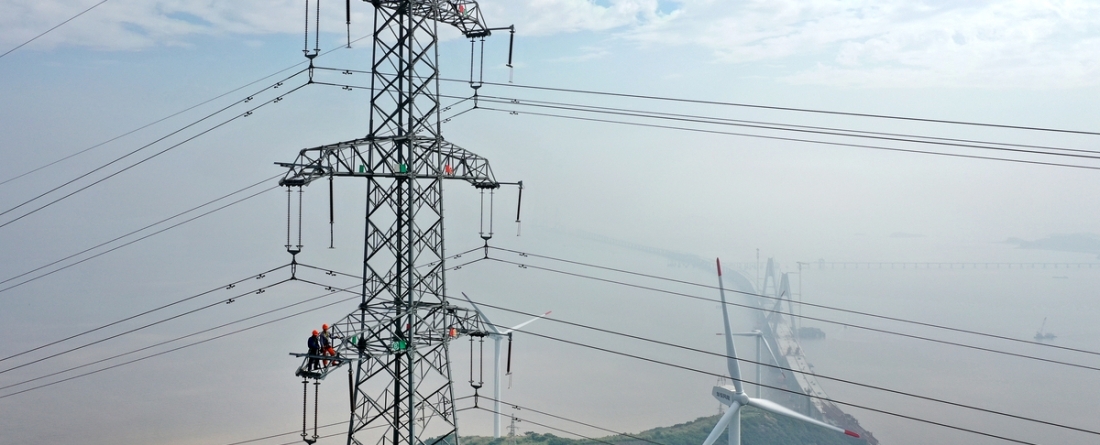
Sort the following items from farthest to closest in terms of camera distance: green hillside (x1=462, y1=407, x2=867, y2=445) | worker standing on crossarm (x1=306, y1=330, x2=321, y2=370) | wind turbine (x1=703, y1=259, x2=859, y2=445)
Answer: green hillside (x1=462, y1=407, x2=867, y2=445) → wind turbine (x1=703, y1=259, x2=859, y2=445) → worker standing on crossarm (x1=306, y1=330, x2=321, y2=370)

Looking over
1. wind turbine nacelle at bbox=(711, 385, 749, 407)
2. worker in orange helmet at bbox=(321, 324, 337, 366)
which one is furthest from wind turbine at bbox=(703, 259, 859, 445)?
worker in orange helmet at bbox=(321, 324, 337, 366)

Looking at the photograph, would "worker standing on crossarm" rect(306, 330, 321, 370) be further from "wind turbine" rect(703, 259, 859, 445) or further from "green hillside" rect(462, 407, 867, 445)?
"green hillside" rect(462, 407, 867, 445)

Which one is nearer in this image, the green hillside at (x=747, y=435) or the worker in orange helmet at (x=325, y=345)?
the worker in orange helmet at (x=325, y=345)

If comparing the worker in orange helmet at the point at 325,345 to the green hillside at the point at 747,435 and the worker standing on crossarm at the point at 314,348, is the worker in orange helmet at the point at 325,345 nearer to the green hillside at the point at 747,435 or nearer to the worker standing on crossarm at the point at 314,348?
the worker standing on crossarm at the point at 314,348

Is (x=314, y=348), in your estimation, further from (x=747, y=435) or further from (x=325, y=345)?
(x=747, y=435)

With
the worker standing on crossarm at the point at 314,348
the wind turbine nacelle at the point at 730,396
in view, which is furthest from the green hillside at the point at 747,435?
the worker standing on crossarm at the point at 314,348

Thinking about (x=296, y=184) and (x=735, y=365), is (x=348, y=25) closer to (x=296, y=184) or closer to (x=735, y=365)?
(x=296, y=184)

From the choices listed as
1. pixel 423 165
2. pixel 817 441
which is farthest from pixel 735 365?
pixel 817 441

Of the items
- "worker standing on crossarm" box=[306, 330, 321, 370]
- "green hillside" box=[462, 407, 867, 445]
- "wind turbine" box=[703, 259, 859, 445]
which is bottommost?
"green hillside" box=[462, 407, 867, 445]

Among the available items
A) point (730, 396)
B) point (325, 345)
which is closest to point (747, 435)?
point (730, 396)
